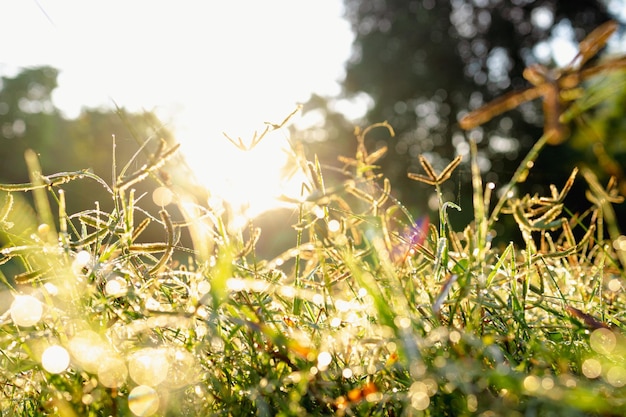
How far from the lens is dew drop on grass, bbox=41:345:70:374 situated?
691 millimetres

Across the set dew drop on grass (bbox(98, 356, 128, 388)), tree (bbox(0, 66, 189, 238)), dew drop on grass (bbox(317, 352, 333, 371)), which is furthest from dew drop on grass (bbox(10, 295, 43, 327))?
tree (bbox(0, 66, 189, 238))

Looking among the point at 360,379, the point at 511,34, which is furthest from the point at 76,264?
the point at 511,34

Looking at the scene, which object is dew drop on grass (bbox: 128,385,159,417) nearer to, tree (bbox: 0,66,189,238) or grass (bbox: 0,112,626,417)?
grass (bbox: 0,112,626,417)

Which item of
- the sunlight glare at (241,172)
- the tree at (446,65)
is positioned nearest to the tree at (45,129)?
the tree at (446,65)

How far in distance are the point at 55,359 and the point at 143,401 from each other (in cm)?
14

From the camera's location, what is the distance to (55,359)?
27.8 inches

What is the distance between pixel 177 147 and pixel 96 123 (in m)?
32.0

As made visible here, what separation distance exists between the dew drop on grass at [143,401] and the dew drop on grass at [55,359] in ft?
0.32

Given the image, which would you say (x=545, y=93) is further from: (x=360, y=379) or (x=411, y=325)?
(x=360, y=379)

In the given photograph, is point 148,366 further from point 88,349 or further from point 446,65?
point 446,65

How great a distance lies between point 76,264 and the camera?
781 mm

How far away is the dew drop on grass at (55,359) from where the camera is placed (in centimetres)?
69

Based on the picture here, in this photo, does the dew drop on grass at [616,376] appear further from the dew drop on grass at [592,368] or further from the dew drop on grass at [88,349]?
the dew drop on grass at [88,349]

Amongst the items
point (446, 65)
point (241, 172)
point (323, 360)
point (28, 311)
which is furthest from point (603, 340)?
point (446, 65)
